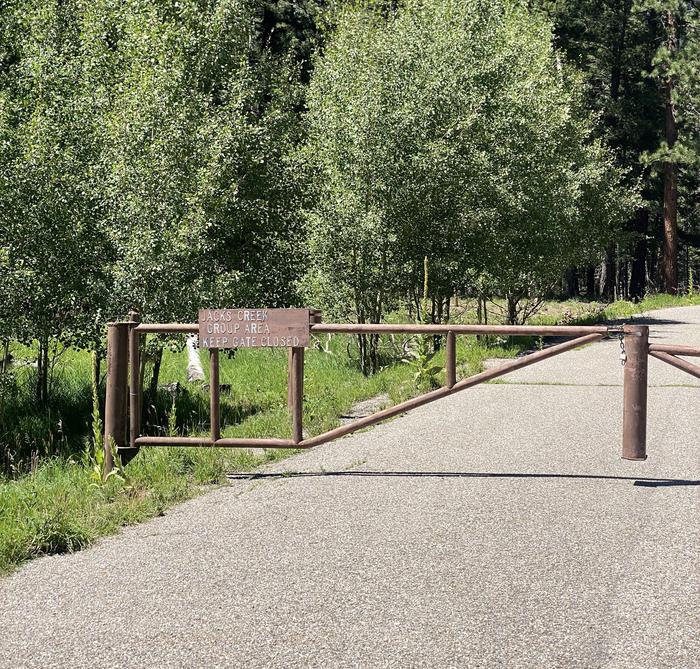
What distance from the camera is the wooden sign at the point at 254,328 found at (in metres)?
7.95

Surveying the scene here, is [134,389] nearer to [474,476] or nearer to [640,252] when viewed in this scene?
[474,476]

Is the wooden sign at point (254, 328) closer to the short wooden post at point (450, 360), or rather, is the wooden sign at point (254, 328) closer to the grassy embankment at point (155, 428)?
the grassy embankment at point (155, 428)

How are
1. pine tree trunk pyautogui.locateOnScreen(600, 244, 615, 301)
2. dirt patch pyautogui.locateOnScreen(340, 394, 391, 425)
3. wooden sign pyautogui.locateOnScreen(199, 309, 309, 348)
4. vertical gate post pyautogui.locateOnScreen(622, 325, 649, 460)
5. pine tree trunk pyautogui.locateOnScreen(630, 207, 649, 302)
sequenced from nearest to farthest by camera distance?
vertical gate post pyautogui.locateOnScreen(622, 325, 649, 460) → wooden sign pyautogui.locateOnScreen(199, 309, 309, 348) → dirt patch pyautogui.locateOnScreen(340, 394, 391, 425) → pine tree trunk pyautogui.locateOnScreen(630, 207, 649, 302) → pine tree trunk pyautogui.locateOnScreen(600, 244, 615, 301)

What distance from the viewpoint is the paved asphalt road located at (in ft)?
14.0

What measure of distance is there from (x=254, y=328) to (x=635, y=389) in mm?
3403

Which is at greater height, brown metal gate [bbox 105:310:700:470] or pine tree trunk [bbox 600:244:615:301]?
pine tree trunk [bbox 600:244:615:301]

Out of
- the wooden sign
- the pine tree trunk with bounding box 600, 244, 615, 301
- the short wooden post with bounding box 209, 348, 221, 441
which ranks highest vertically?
the pine tree trunk with bounding box 600, 244, 615, 301

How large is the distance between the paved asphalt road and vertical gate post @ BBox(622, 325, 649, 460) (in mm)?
383

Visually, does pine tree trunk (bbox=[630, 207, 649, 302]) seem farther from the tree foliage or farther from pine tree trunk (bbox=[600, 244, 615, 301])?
the tree foliage

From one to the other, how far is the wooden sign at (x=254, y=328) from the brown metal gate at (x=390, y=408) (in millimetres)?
116

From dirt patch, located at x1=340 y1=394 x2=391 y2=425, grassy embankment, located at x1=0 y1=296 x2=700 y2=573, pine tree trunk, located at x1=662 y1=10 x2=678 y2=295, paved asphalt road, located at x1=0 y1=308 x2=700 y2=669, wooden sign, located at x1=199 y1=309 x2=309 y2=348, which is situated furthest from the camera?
pine tree trunk, located at x1=662 y1=10 x2=678 y2=295

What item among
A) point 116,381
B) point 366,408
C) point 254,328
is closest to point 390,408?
point 254,328

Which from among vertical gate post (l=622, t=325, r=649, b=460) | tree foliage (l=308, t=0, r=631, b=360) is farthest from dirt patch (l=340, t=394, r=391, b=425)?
vertical gate post (l=622, t=325, r=649, b=460)

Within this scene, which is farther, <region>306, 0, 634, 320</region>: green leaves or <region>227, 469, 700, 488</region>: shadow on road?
<region>306, 0, 634, 320</region>: green leaves
